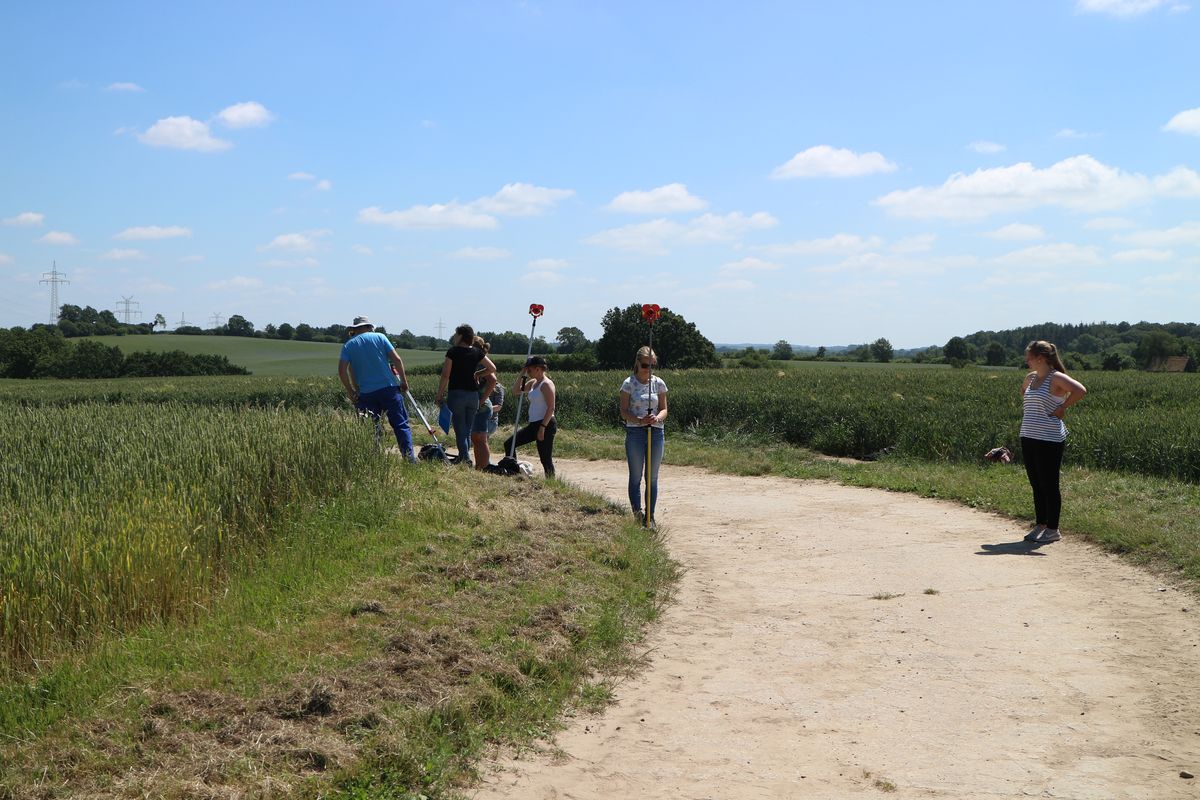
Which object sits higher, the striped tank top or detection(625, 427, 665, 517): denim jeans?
the striped tank top

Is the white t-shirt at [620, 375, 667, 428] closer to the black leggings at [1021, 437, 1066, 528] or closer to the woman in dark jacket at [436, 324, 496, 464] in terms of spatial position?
the woman in dark jacket at [436, 324, 496, 464]

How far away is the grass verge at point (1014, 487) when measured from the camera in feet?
31.1

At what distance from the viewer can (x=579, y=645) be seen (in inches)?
255

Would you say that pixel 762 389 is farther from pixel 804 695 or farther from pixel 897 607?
pixel 804 695

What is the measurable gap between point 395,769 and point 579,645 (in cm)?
216

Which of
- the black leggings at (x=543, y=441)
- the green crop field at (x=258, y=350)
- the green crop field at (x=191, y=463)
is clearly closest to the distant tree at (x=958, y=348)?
the green crop field at (x=258, y=350)

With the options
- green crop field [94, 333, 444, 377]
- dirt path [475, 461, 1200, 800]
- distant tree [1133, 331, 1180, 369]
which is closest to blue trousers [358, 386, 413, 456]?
dirt path [475, 461, 1200, 800]

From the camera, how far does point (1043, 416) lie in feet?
33.2

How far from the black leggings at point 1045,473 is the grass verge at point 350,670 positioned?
4.39 metres

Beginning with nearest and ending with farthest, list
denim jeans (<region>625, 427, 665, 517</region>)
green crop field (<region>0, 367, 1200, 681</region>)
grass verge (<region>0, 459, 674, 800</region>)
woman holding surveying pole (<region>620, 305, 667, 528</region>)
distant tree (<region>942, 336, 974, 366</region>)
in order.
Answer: grass verge (<region>0, 459, 674, 800</region>), green crop field (<region>0, 367, 1200, 681</region>), woman holding surveying pole (<region>620, 305, 667, 528</region>), denim jeans (<region>625, 427, 665, 517</region>), distant tree (<region>942, 336, 974, 366</region>)

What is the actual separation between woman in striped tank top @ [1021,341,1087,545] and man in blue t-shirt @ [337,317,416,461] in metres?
7.09

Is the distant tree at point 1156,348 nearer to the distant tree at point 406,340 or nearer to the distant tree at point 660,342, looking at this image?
the distant tree at point 660,342

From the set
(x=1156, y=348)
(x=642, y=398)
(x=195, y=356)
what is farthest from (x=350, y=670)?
(x=1156, y=348)

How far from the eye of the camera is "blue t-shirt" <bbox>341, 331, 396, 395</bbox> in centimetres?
A: 1168
